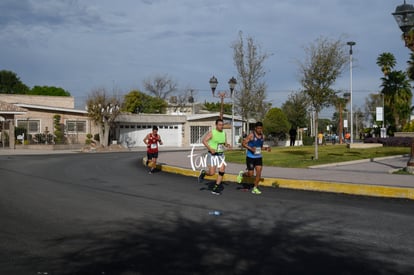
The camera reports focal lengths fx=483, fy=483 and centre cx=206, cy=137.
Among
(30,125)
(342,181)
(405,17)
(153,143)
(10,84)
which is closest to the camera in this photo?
(342,181)

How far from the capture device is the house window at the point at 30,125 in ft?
137

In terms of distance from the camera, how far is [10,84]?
85.9 meters

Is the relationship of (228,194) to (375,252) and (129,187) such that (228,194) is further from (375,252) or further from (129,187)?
(375,252)

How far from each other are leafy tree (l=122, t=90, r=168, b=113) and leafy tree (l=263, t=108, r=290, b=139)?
971 inches

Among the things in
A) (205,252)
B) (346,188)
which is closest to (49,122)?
(346,188)

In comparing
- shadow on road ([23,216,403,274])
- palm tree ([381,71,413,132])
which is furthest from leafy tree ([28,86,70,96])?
shadow on road ([23,216,403,274])

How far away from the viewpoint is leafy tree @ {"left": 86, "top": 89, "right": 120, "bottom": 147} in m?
40.3

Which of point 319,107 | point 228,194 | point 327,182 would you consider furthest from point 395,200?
point 319,107

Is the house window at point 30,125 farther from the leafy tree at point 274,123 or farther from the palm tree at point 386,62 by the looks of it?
the palm tree at point 386,62

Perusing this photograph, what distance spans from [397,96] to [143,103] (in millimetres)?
34945

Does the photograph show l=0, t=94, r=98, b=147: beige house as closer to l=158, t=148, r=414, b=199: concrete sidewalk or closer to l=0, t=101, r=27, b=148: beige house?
l=0, t=101, r=27, b=148: beige house

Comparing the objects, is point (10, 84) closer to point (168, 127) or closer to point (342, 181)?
point (168, 127)

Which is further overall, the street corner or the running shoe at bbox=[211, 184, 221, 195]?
the running shoe at bbox=[211, 184, 221, 195]

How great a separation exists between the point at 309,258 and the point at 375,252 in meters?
0.92
